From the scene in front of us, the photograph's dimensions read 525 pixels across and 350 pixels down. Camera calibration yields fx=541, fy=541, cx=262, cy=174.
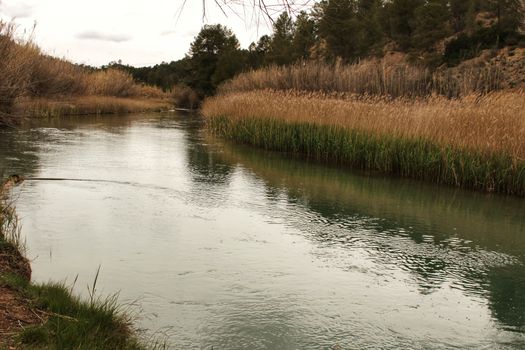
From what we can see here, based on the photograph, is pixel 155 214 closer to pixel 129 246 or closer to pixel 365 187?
pixel 129 246

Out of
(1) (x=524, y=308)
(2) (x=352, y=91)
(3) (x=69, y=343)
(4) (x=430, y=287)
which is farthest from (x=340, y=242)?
(2) (x=352, y=91)

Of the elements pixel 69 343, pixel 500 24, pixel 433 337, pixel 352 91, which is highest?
pixel 500 24

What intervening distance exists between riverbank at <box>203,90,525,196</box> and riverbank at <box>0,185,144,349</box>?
23.2 feet

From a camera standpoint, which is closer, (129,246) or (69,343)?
(69,343)

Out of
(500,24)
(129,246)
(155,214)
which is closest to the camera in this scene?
(129,246)

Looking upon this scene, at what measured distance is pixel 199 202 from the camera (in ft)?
23.9

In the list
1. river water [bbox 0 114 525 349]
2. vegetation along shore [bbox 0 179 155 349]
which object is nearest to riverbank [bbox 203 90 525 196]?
river water [bbox 0 114 525 349]

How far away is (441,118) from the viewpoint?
9.88 metres

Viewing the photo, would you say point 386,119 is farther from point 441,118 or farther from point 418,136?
point 441,118

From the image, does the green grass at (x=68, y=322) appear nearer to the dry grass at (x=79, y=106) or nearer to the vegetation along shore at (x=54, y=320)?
the vegetation along shore at (x=54, y=320)

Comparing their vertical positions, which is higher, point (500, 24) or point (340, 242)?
point (500, 24)

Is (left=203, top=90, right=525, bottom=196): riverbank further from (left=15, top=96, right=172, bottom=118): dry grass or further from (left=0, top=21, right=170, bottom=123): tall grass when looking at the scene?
(left=15, top=96, right=172, bottom=118): dry grass

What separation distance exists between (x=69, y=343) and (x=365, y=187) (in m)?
6.97

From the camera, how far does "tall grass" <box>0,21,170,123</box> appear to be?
31.0ft
